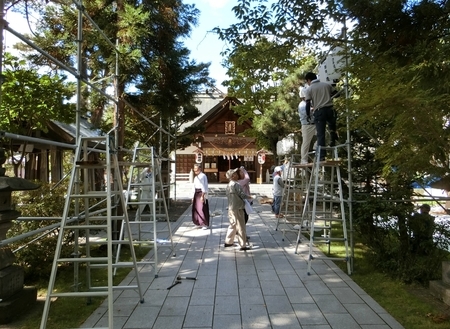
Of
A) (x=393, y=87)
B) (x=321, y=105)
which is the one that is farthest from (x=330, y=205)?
(x=393, y=87)

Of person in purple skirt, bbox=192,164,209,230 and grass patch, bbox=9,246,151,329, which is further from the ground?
person in purple skirt, bbox=192,164,209,230

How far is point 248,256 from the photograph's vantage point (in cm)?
691

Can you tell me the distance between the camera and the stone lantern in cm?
380

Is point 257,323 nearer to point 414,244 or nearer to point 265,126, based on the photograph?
point 414,244

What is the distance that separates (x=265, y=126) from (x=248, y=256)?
32.3 ft

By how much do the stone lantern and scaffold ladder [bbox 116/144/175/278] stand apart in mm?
1654

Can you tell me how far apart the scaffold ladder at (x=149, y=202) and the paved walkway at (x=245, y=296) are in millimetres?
→ 482

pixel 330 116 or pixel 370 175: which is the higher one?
pixel 330 116

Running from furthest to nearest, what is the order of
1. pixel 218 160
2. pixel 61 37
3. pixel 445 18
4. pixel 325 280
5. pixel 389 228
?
1. pixel 218 160
2. pixel 61 37
3. pixel 389 228
4. pixel 325 280
5. pixel 445 18

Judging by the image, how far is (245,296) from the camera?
15.4 feet

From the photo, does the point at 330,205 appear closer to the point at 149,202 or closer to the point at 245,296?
the point at 245,296

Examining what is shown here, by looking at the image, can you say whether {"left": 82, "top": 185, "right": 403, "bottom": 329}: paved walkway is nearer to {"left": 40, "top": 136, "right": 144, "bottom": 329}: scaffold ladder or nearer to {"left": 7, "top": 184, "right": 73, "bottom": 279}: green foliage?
{"left": 40, "top": 136, "right": 144, "bottom": 329}: scaffold ladder

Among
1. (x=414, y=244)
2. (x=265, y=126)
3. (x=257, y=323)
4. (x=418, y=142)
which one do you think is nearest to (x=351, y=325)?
(x=257, y=323)

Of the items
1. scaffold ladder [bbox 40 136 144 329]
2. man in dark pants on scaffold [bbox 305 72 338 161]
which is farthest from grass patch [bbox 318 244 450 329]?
scaffold ladder [bbox 40 136 144 329]
